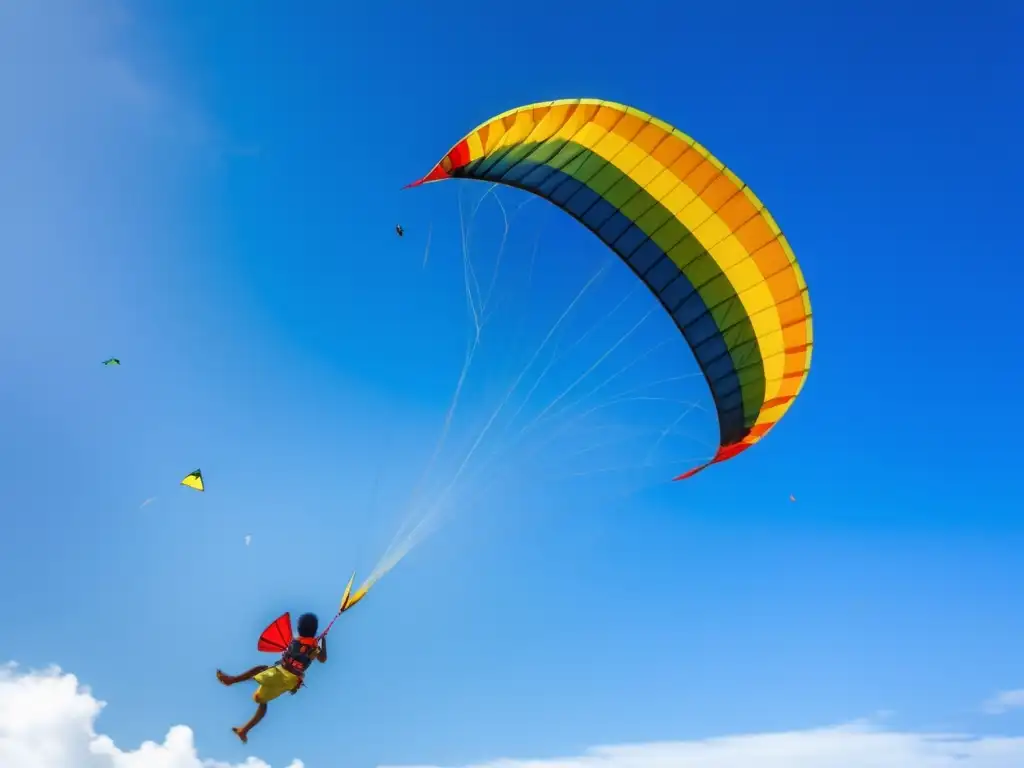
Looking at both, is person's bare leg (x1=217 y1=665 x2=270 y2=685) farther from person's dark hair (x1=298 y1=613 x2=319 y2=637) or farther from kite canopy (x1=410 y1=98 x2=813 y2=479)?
kite canopy (x1=410 y1=98 x2=813 y2=479)

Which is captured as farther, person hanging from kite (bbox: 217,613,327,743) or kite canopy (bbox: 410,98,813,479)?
kite canopy (bbox: 410,98,813,479)

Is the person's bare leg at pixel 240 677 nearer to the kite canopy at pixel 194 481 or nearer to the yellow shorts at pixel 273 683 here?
the yellow shorts at pixel 273 683

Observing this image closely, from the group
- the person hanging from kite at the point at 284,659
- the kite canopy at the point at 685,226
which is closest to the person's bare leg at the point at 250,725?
the person hanging from kite at the point at 284,659

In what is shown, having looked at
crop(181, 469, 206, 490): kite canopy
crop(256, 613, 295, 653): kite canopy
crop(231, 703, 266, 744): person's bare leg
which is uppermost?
crop(181, 469, 206, 490): kite canopy

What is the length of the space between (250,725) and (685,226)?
35.7ft

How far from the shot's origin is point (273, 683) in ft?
33.0

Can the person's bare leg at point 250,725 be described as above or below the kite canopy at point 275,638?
below

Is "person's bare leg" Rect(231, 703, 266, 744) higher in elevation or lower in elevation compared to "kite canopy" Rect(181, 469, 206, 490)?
lower

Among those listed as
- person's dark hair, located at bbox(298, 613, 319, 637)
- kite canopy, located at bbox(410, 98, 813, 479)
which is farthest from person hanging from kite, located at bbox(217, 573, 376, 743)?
kite canopy, located at bbox(410, 98, 813, 479)

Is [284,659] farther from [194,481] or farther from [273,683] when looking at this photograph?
[194,481]

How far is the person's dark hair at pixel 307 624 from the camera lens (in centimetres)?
1040

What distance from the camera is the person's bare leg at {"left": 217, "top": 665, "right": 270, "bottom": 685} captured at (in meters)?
10.2

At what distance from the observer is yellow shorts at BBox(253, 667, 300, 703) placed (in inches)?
395

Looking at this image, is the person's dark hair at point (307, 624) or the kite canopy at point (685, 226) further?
the kite canopy at point (685, 226)
